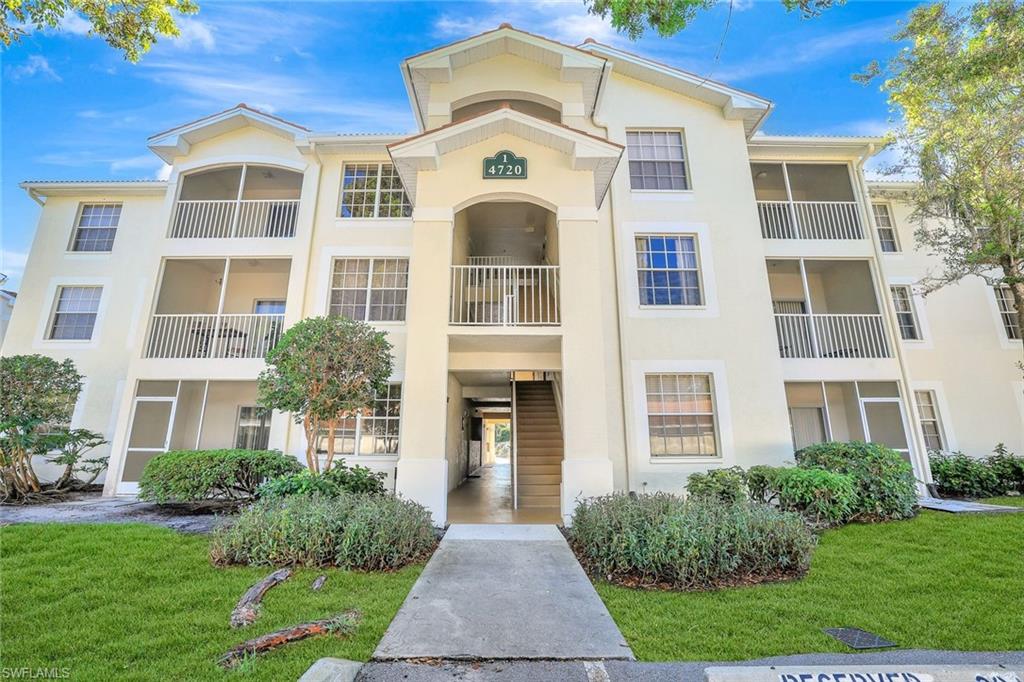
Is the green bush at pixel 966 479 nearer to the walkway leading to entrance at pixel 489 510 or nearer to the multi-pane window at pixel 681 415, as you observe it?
the multi-pane window at pixel 681 415

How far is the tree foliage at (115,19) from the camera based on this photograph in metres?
5.57

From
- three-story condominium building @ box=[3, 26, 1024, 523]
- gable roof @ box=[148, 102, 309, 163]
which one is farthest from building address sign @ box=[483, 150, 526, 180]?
gable roof @ box=[148, 102, 309, 163]

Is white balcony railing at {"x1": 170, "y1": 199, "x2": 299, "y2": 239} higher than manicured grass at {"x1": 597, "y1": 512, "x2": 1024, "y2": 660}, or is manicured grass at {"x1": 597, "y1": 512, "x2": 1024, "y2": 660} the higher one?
white balcony railing at {"x1": 170, "y1": 199, "x2": 299, "y2": 239}

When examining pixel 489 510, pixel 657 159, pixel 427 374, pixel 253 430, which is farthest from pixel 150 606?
pixel 657 159

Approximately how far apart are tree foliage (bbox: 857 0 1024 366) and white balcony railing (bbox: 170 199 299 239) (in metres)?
16.1

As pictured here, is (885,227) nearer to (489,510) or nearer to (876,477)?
(876,477)

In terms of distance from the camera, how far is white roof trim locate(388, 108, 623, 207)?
8.89 metres

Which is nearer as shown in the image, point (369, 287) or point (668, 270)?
point (668, 270)

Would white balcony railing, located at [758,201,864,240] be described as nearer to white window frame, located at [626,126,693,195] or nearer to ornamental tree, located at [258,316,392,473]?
white window frame, located at [626,126,693,195]

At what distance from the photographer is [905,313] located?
1303 cm

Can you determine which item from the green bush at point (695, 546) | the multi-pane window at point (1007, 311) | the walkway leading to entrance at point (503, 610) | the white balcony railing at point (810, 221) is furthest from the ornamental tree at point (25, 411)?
the multi-pane window at point (1007, 311)

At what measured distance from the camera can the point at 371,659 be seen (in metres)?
3.51

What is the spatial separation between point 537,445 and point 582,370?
12.2ft

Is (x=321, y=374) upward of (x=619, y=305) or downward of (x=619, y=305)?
downward
